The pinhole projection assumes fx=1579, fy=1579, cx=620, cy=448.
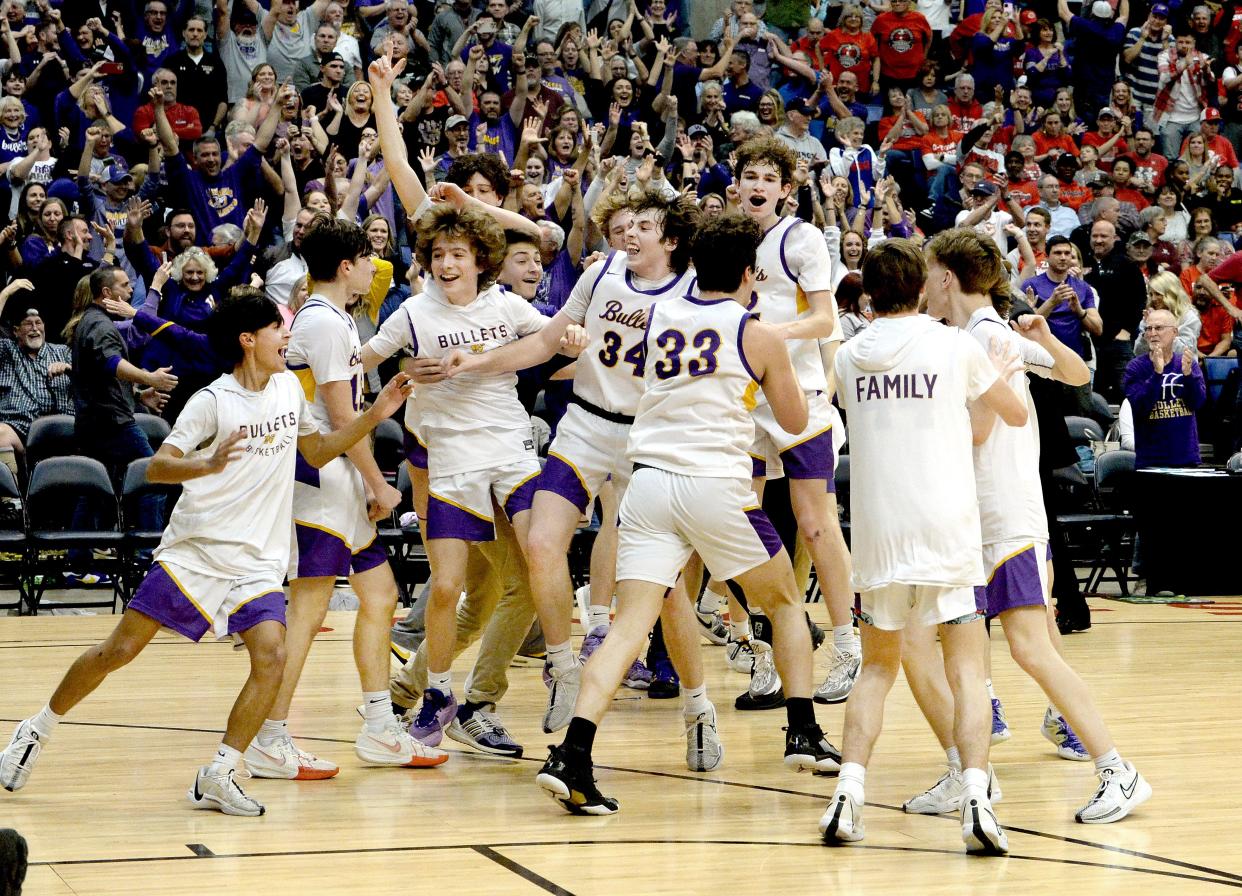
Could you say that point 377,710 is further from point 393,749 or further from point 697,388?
point 697,388

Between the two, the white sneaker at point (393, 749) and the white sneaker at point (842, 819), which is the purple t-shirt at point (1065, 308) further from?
the white sneaker at point (842, 819)

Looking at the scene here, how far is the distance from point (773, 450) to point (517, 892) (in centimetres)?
323

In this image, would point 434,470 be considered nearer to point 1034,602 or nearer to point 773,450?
point 773,450

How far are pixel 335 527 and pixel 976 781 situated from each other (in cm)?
258

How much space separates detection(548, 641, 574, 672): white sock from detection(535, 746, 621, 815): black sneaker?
1.19m

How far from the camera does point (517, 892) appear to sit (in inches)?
172

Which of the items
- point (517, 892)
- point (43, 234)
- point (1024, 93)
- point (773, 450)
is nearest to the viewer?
point (517, 892)

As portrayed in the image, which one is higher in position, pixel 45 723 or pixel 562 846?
pixel 45 723

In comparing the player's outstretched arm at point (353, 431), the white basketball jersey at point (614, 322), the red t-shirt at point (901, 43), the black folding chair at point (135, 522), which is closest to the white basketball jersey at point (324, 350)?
the player's outstretched arm at point (353, 431)

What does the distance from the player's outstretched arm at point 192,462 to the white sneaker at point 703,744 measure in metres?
2.04

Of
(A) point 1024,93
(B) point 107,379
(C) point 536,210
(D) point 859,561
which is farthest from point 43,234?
(A) point 1024,93

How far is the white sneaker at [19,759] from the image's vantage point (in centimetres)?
548

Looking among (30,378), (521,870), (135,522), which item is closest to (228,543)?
(521,870)

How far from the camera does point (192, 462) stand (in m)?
5.23
